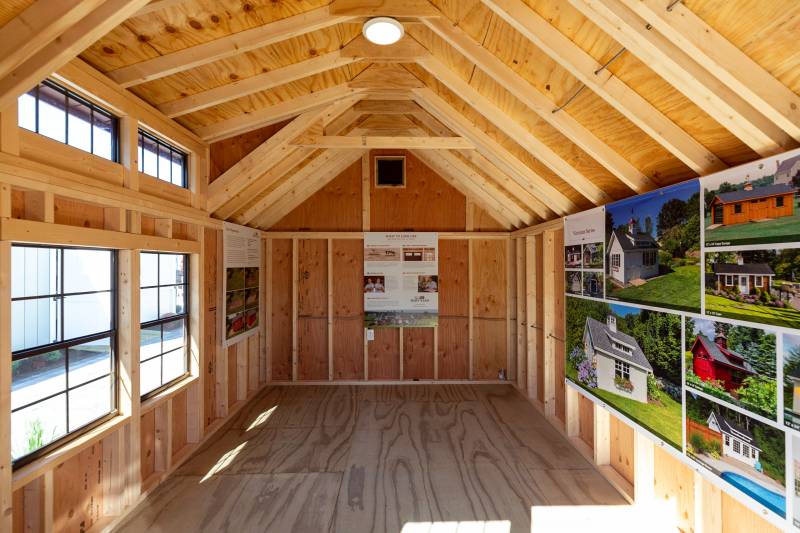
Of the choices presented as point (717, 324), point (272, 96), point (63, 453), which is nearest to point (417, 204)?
point (272, 96)

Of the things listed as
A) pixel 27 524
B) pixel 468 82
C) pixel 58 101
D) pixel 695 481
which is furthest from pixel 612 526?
pixel 58 101

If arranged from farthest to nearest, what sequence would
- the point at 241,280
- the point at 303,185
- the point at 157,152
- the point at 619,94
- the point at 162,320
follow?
the point at 303,185 < the point at 241,280 < the point at 162,320 < the point at 157,152 < the point at 619,94

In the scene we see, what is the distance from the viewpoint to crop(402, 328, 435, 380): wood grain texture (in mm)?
6777

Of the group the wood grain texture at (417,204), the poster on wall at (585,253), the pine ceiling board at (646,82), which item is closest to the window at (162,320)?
the wood grain texture at (417,204)

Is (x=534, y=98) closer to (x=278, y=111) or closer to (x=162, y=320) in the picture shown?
(x=278, y=111)

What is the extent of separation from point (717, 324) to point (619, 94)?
1.45 m

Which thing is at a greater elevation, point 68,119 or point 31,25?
point 31,25

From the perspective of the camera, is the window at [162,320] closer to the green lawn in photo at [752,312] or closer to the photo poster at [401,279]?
the photo poster at [401,279]

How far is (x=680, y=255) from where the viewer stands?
104 inches

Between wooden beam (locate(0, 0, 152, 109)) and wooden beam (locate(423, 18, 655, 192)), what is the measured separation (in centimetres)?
184

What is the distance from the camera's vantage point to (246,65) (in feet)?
10.8

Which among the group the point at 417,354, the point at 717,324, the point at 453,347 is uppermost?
the point at 717,324

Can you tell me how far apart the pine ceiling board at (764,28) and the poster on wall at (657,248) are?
793 mm

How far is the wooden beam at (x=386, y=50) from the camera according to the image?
10.9ft
